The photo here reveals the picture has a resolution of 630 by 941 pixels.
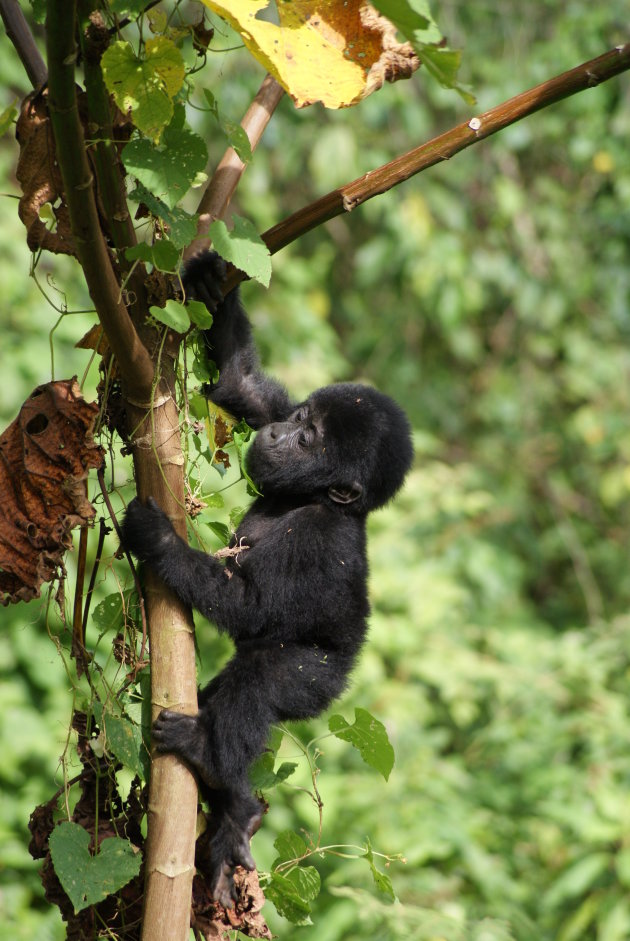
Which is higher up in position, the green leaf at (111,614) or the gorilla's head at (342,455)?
the gorilla's head at (342,455)

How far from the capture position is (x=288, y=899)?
2.06m

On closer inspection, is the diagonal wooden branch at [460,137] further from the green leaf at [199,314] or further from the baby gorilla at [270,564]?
the baby gorilla at [270,564]

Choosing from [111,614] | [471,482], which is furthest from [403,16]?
[471,482]

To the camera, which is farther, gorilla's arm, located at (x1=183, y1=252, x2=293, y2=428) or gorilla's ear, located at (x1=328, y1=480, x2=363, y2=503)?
gorilla's ear, located at (x1=328, y1=480, x2=363, y2=503)

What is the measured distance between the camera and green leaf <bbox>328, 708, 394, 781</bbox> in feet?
6.79

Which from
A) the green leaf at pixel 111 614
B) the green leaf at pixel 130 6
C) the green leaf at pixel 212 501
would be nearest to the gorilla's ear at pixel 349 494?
the green leaf at pixel 212 501

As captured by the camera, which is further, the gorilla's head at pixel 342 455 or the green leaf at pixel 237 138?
the gorilla's head at pixel 342 455

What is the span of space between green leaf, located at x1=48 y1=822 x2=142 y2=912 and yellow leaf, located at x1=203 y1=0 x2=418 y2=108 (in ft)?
4.38

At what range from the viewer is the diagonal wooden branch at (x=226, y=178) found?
1.89 metres

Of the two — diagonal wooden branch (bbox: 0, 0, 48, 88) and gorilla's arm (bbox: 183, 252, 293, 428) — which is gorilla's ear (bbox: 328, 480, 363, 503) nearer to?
gorilla's arm (bbox: 183, 252, 293, 428)

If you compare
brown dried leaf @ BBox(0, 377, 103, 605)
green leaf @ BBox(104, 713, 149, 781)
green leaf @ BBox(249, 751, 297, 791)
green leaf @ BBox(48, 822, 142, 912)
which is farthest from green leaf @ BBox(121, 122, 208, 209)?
green leaf @ BBox(249, 751, 297, 791)

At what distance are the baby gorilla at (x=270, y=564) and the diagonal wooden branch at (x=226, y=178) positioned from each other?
0.22m

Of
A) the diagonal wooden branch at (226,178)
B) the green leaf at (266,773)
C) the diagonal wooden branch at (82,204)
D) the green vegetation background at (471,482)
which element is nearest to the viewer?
the diagonal wooden branch at (82,204)

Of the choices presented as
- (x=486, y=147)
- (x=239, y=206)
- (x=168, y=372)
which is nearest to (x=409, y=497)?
(x=239, y=206)
